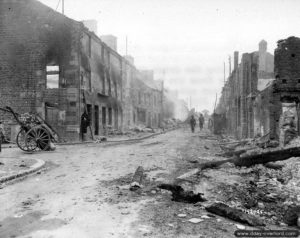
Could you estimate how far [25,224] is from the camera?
4.61m

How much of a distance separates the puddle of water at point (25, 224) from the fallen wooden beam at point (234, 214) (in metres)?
2.17

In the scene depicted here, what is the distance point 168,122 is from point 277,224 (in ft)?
179

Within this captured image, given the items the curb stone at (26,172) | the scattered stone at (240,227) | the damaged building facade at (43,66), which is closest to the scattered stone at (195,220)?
the scattered stone at (240,227)

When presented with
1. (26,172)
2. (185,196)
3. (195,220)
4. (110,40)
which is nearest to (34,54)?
(26,172)

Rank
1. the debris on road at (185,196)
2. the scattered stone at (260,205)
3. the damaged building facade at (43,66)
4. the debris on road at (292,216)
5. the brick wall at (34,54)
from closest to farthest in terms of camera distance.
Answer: the debris on road at (292,216) → the scattered stone at (260,205) → the debris on road at (185,196) → the damaged building facade at (43,66) → the brick wall at (34,54)

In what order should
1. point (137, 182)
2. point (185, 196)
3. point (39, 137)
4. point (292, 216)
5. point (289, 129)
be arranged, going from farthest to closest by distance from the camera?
1. point (39, 137)
2. point (289, 129)
3. point (137, 182)
4. point (185, 196)
5. point (292, 216)

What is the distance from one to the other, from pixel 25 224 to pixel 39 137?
9.41 metres

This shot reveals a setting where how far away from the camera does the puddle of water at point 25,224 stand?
4.33 metres

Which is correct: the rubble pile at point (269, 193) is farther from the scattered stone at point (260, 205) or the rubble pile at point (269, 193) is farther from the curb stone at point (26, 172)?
the curb stone at point (26, 172)

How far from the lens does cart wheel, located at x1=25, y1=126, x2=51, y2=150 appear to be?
13336 millimetres

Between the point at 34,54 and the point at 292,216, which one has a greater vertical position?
the point at 34,54

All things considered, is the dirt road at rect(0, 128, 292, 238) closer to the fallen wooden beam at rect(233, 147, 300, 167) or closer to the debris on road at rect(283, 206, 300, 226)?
the fallen wooden beam at rect(233, 147, 300, 167)

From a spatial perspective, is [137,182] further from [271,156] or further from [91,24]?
[91,24]

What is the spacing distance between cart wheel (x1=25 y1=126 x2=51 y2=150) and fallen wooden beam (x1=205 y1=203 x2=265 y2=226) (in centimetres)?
983
